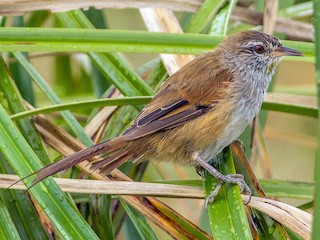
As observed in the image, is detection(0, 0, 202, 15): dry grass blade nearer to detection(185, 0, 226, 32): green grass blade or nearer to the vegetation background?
the vegetation background

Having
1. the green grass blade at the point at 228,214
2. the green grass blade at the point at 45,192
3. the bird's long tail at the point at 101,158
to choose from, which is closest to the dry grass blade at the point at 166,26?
the bird's long tail at the point at 101,158

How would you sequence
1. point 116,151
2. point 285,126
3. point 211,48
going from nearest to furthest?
point 116,151 → point 211,48 → point 285,126

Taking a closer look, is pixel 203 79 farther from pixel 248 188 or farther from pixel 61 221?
pixel 61 221

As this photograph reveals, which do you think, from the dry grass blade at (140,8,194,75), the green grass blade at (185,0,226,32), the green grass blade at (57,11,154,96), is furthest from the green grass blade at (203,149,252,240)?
the green grass blade at (185,0,226,32)

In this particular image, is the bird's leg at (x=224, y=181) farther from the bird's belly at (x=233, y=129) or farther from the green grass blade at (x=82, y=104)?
the green grass blade at (x=82, y=104)

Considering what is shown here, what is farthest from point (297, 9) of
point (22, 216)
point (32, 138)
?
point (22, 216)

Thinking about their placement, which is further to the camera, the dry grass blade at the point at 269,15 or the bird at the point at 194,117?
the dry grass blade at the point at 269,15
